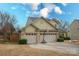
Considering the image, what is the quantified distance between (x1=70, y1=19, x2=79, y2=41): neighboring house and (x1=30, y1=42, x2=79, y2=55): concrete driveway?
0.08 meters

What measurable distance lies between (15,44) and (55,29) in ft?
1.34

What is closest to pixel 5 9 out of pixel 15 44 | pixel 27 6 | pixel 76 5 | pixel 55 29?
pixel 27 6

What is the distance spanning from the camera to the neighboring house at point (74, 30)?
2215 mm

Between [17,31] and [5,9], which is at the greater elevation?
[5,9]

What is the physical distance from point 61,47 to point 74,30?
0.67 feet

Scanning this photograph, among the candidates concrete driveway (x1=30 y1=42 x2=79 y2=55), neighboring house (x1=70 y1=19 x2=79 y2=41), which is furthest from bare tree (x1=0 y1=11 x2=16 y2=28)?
neighboring house (x1=70 y1=19 x2=79 y2=41)

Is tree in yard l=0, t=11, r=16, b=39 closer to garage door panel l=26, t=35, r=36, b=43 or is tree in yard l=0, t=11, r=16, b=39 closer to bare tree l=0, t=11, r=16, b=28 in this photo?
bare tree l=0, t=11, r=16, b=28

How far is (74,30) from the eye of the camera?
7.31 feet

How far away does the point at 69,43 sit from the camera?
2240mm

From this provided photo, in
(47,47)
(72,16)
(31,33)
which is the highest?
(72,16)

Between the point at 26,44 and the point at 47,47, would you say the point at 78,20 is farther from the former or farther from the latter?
the point at 26,44

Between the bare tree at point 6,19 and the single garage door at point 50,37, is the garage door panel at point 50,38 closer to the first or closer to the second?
the single garage door at point 50,37

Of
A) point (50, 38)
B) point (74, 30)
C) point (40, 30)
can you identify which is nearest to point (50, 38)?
point (50, 38)

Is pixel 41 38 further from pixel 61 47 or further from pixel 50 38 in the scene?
pixel 61 47
